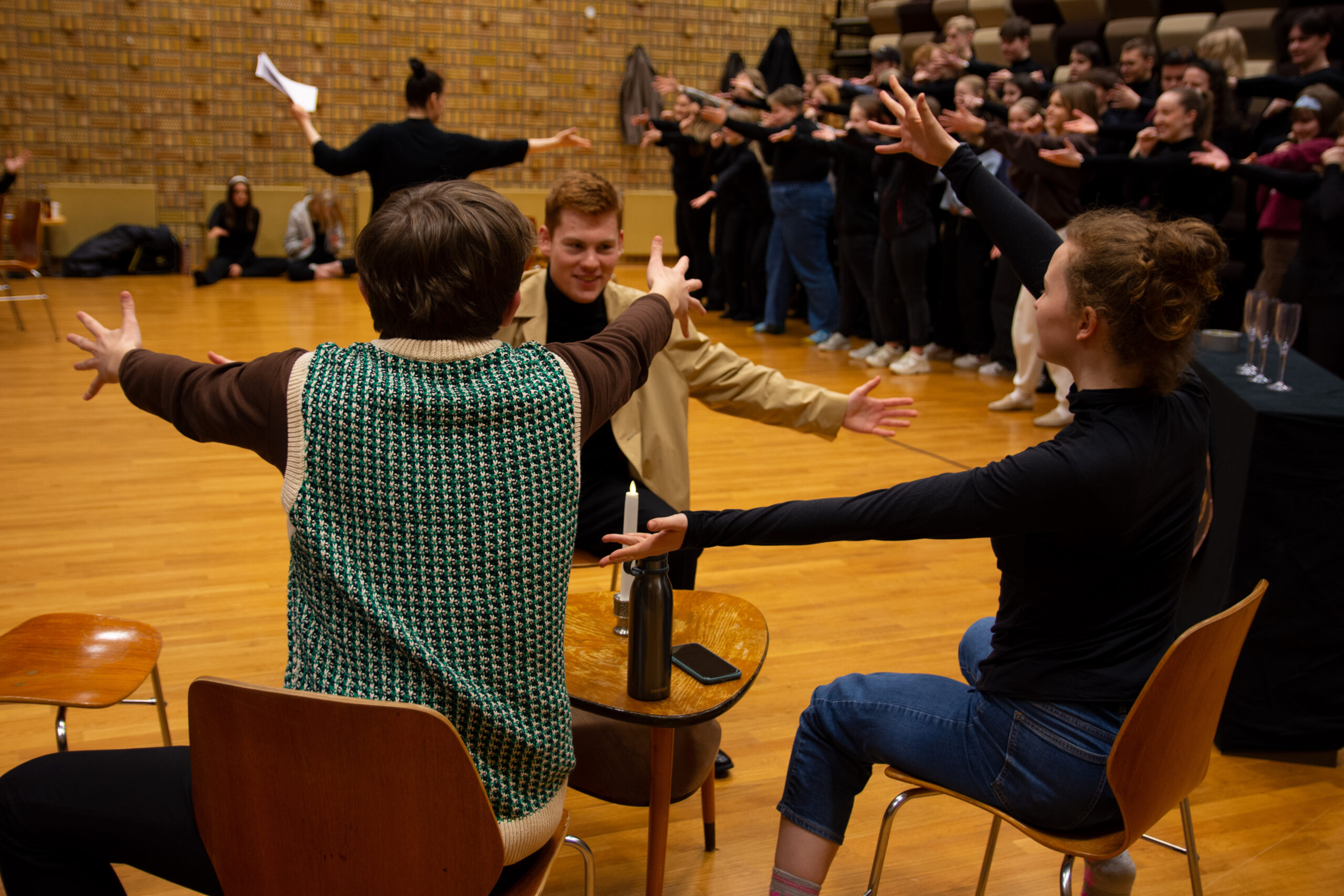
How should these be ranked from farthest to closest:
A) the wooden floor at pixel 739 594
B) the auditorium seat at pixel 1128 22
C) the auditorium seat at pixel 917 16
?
the auditorium seat at pixel 917 16, the auditorium seat at pixel 1128 22, the wooden floor at pixel 739 594

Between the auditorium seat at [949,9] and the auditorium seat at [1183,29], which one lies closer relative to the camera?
A: the auditorium seat at [1183,29]

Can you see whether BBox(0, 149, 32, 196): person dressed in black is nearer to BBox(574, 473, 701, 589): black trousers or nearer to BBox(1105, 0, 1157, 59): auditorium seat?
BBox(574, 473, 701, 589): black trousers

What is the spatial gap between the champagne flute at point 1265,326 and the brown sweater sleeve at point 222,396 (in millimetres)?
2374

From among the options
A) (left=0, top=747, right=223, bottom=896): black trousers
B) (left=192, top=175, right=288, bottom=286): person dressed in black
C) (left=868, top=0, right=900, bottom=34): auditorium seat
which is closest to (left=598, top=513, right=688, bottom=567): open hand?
(left=0, top=747, right=223, bottom=896): black trousers

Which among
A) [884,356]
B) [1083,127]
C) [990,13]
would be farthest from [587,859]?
[990,13]

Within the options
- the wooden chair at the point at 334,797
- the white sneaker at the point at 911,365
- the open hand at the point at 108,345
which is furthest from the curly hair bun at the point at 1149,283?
the white sneaker at the point at 911,365

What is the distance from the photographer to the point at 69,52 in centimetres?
1012

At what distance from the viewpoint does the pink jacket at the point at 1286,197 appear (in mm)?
4746

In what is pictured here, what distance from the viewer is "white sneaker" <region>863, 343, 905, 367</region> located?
6.64 metres

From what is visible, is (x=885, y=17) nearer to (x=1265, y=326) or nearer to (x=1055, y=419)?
(x=1055, y=419)

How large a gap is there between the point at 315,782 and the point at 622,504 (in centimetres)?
135

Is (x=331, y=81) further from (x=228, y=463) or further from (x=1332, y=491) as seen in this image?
(x=1332, y=491)

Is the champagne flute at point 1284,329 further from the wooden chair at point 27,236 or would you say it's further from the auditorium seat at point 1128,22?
the auditorium seat at point 1128,22

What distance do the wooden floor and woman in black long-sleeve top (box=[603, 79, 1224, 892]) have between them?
101 mm
